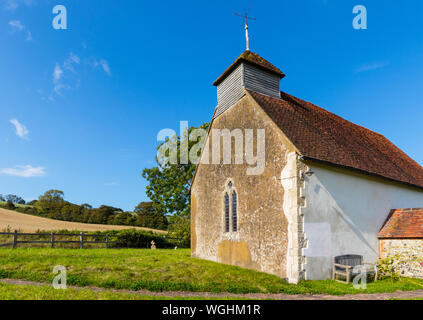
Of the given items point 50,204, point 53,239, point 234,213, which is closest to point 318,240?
point 234,213

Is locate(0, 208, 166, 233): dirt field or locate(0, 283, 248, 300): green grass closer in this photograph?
locate(0, 283, 248, 300): green grass

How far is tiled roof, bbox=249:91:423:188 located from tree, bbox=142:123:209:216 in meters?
17.1

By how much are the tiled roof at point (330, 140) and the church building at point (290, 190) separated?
7 cm

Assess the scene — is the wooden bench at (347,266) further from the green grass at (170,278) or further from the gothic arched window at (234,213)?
Answer: the gothic arched window at (234,213)

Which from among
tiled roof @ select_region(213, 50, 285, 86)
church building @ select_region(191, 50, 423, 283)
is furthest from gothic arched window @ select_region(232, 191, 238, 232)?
tiled roof @ select_region(213, 50, 285, 86)

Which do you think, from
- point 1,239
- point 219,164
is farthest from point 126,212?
point 219,164

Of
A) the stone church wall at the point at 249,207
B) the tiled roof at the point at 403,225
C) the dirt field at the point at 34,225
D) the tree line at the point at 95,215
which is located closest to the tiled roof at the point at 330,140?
the stone church wall at the point at 249,207

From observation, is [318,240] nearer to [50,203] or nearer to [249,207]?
[249,207]

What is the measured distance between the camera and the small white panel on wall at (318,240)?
10703mm

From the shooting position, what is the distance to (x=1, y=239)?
1895 cm

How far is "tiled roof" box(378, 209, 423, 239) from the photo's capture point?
41.1 ft

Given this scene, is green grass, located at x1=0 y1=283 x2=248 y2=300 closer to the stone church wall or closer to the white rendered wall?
the stone church wall

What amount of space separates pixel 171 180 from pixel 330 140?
2188cm
